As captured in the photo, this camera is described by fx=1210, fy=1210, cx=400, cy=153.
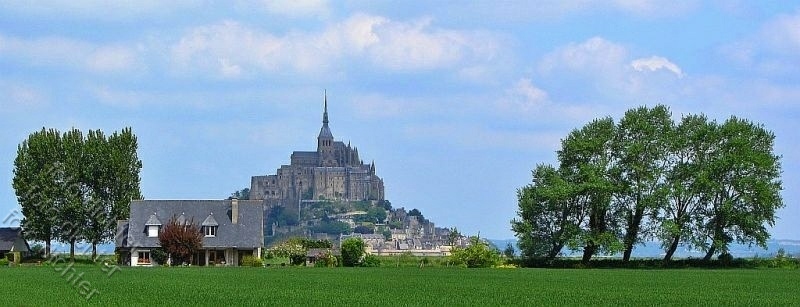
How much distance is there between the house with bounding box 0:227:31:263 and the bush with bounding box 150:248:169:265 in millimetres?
13529

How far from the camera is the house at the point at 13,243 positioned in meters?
93.8

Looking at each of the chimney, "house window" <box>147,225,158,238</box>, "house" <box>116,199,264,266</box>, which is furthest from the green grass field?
the chimney

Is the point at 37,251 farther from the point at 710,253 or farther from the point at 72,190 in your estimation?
the point at 710,253

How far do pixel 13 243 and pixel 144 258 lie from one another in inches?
521

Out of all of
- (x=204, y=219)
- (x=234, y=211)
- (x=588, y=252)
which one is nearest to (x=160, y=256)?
(x=204, y=219)

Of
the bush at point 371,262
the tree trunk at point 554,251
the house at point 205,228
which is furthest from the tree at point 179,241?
the tree trunk at point 554,251

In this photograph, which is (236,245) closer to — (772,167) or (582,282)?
(772,167)

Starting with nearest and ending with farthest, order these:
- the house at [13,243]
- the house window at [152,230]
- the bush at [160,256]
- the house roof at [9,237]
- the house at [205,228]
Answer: the bush at [160,256] < the house at [205,228] < the house window at [152,230] < the house at [13,243] < the house roof at [9,237]

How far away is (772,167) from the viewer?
74.3 metres

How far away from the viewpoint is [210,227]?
296 ft

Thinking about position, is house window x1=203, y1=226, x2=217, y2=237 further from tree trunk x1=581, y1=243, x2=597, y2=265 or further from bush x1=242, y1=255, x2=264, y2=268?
tree trunk x1=581, y1=243, x2=597, y2=265

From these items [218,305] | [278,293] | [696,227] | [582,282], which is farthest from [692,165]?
[218,305]

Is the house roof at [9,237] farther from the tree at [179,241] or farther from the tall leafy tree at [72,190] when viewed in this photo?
the tree at [179,241]

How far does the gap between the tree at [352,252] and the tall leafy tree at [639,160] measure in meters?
18.1
